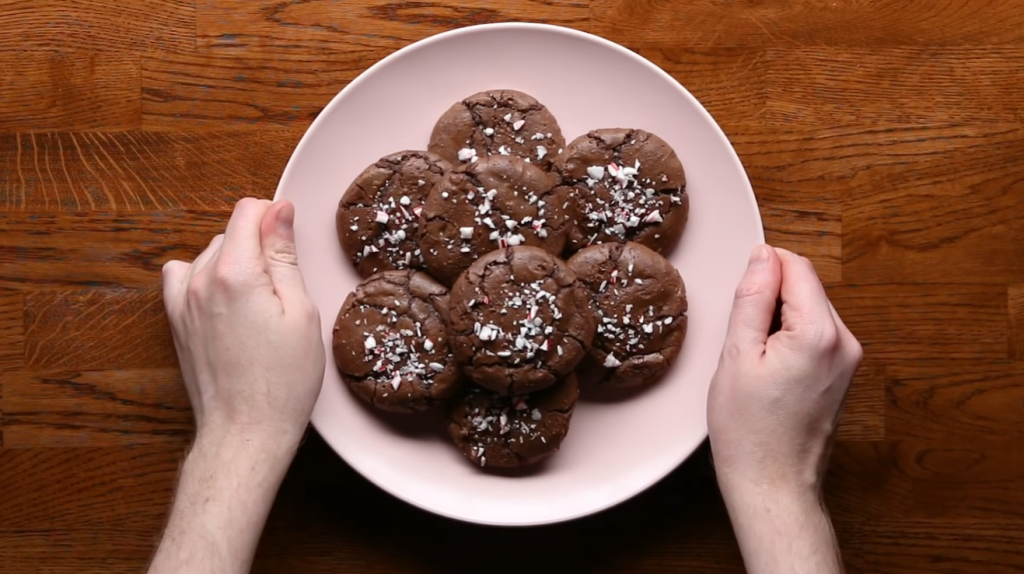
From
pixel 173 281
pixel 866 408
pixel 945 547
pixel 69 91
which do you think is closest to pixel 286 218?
pixel 173 281

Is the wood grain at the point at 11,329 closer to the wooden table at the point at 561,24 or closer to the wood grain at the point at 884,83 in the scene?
the wooden table at the point at 561,24

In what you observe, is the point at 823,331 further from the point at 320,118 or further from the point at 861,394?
the point at 320,118

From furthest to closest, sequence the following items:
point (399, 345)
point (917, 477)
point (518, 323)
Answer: point (917, 477), point (399, 345), point (518, 323)

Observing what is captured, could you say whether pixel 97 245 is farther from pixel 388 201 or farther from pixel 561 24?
pixel 561 24

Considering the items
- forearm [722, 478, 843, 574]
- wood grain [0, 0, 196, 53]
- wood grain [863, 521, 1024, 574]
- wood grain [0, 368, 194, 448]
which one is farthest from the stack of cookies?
wood grain [863, 521, 1024, 574]

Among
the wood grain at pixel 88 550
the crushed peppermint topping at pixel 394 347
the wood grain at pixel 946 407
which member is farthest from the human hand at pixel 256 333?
the wood grain at pixel 946 407

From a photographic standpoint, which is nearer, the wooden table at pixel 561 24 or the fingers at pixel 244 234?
the fingers at pixel 244 234
